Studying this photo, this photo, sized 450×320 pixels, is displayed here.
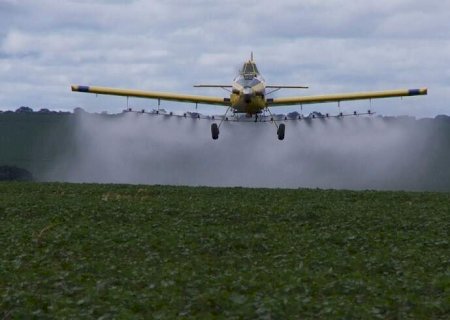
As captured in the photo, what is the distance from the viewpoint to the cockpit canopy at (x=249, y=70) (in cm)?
6069

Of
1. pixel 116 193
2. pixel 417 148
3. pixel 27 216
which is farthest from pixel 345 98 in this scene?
pixel 417 148

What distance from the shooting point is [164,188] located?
196 feet

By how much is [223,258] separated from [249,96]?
3189cm

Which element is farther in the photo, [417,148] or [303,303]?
[417,148]

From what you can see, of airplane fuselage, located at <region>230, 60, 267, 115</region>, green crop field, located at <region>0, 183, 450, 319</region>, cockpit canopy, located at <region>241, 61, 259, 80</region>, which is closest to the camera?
green crop field, located at <region>0, 183, 450, 319</region>

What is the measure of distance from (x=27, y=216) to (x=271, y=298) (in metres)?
23.2

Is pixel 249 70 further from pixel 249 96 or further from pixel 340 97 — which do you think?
pixel 340 97

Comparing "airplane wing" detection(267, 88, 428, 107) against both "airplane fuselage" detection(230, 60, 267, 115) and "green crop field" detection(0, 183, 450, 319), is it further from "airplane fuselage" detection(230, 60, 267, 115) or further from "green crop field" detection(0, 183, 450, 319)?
"green crop field" detection(0, 183, 450, 319)

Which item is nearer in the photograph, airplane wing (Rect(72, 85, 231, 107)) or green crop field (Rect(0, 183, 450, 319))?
green crop field (Rect(0, 183, 450, 319))

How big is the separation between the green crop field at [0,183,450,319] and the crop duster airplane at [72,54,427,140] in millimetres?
11121

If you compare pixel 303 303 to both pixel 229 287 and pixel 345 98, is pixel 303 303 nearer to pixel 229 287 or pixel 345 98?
pixel 229 287

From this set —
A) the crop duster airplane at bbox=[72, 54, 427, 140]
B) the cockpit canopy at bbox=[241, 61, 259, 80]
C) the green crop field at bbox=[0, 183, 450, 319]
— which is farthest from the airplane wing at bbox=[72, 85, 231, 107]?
the green crop field at bbox=[0, 183, 450, 319]

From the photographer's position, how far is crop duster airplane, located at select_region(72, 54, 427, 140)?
60031mm

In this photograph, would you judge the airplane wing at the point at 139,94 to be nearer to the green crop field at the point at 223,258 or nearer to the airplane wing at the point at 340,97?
the airplane wing at the point at 340,97
